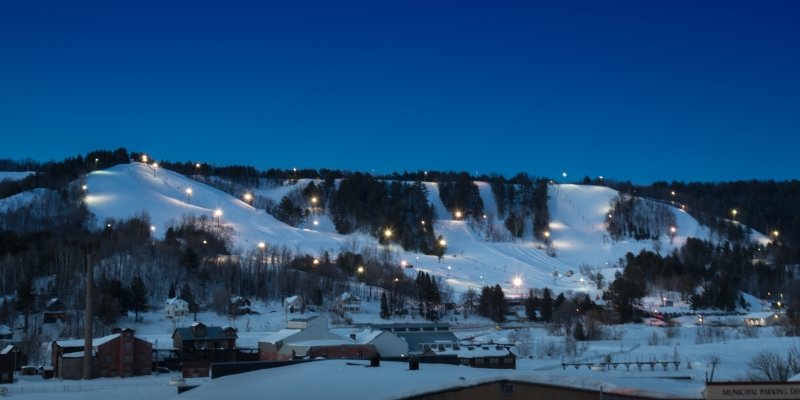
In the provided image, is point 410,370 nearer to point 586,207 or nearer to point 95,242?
point 95,242

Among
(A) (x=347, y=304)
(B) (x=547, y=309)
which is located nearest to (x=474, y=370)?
(A) (x=347, y=304)

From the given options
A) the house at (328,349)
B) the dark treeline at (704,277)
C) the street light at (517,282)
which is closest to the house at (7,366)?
the house at (328,349)

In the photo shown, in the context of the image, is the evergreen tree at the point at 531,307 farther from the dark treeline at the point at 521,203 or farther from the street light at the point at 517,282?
the dark treeline at the point at 521,203

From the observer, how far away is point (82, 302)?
53.9m

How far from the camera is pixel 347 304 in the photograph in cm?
6238

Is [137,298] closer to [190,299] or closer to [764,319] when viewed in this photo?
[190,299]

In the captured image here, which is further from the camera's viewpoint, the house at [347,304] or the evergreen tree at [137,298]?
the house at [347,304]

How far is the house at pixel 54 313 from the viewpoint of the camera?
5159cm

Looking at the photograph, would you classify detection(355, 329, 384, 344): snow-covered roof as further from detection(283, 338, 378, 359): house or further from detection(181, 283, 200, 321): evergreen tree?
detection(181, 283, 200, 321): evergreen tree

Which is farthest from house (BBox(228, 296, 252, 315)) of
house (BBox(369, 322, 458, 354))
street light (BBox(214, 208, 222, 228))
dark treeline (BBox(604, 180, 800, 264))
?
dark treeline (BBox(604, 180, 800, 264))

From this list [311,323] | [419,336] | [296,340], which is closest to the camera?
[296,340]

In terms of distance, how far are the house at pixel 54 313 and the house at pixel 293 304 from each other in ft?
Answer: 52.4

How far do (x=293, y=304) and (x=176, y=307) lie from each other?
30.0ft

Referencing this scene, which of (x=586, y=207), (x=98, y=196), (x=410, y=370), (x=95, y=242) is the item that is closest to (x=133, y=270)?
(x=95, y=242)
